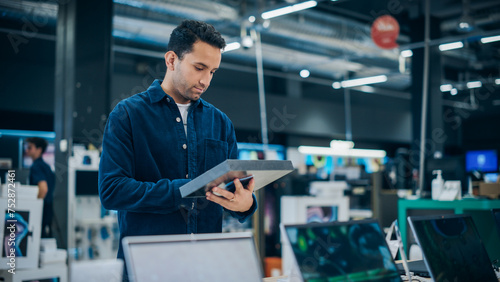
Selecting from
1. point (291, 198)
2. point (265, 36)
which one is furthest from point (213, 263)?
point (265, 36)

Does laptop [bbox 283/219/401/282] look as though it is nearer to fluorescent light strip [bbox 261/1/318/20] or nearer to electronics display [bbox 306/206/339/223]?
electronics display [bbox 306/206/339/223]

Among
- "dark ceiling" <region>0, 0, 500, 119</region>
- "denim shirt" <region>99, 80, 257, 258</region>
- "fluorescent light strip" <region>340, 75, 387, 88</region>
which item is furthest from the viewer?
"fluorescent light strip" <region>340, 75, 387, 88</region>

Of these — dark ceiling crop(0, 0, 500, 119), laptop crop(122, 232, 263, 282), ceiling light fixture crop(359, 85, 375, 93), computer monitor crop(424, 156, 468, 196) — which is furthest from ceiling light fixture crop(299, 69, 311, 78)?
Result: laptop crop(122, 232, 263, 282)

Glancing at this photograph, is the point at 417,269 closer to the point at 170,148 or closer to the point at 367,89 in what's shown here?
the point at 170,148

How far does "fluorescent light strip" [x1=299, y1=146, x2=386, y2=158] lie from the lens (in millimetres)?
13047

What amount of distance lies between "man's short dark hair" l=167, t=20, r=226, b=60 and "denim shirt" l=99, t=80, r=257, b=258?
16cm

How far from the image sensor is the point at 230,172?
1286 millimetres

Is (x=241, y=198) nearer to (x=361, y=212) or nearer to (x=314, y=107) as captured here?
(x=361, y=212)

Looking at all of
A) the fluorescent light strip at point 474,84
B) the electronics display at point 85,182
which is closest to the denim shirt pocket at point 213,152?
the electronics display at point 85,182

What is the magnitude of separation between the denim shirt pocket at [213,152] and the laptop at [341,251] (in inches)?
22.0

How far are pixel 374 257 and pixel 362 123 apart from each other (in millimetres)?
12683

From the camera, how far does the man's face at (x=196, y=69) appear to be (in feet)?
5.50

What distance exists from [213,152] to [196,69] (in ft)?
0.98

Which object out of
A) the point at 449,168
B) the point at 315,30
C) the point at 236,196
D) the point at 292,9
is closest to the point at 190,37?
the point at 236,196
